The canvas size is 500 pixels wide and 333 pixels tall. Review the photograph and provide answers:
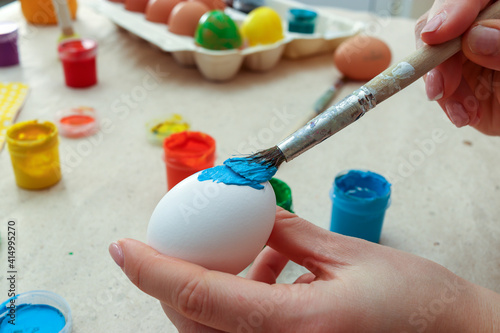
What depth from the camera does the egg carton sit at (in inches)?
64.3

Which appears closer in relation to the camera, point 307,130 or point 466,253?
point 307,130

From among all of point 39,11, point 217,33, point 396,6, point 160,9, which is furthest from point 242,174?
point 396,6

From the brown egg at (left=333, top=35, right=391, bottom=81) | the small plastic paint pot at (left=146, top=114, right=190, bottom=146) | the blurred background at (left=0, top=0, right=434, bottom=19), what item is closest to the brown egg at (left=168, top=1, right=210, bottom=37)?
the small plastic paint pot at (left=146, top=114, right=190, bottom=146)

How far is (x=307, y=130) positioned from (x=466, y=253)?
53 cm

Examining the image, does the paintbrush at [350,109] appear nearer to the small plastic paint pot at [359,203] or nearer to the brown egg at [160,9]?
the small plastic paint pot at [359,203]

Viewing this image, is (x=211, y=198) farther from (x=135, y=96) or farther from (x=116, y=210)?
(x=135, y=96)

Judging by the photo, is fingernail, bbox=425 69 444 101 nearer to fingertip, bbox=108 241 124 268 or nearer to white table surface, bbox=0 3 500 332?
white table surface, bbox=0 3 500 332

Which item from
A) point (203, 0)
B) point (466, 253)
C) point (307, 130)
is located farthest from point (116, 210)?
point (203, 0)

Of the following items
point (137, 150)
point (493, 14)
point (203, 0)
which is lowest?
point (137, 150)

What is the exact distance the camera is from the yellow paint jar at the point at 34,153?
110 centimetres

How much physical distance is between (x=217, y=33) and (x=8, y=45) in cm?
74

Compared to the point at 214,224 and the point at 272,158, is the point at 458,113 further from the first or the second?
the point at 214,224

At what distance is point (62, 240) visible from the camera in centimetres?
102

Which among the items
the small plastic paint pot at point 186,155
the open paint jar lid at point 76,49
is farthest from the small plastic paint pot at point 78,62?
the small plastic paint pot at point 186,155
